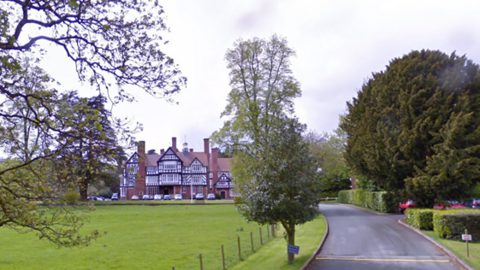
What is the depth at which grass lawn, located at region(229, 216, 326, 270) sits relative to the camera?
15.8 meters

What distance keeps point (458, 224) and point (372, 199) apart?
1960cm

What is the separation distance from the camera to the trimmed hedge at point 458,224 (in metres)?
20.3

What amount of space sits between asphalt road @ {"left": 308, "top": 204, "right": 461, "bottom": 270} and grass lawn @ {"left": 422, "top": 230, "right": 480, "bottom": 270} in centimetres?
49

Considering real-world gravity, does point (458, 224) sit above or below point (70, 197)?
below

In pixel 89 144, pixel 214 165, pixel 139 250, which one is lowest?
pixel 139 250

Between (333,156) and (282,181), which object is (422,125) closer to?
(282,181)

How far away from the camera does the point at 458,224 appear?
67.0 ft

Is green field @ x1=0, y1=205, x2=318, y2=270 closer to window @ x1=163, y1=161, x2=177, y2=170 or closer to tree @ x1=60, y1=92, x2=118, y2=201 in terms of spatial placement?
tree @ x1=60, y1=92, x2=118, y2=201

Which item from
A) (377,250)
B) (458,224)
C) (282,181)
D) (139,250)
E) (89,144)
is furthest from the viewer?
(458,224)

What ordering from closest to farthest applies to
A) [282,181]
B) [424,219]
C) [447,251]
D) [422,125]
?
[282,181]
[447,251]
[424,219]
[422,125]

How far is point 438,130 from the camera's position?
91.3 ft

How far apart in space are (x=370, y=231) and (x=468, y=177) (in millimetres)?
7098

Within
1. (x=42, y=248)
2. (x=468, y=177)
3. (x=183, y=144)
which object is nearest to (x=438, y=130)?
(x=468, y=177)

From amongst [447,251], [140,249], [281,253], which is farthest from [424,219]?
[140,249]
